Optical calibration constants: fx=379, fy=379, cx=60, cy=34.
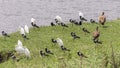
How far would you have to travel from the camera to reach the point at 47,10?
158ft

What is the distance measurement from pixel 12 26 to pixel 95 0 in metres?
21.0

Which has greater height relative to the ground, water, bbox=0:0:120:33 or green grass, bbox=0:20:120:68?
green grass, bbox=0:20:120:68

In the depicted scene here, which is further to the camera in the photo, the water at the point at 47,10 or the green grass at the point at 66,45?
the water at the point at 47,10

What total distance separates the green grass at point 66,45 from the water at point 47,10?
14053 millimetres

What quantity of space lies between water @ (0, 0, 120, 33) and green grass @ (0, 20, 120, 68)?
14.1 metres

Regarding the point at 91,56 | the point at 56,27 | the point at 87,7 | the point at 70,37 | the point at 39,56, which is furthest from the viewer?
the point at 87,7

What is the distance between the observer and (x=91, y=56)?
1762 centimetres

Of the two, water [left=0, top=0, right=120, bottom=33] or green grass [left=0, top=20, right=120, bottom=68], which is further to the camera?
water [left=0, top=0, right=120, bottom=33]

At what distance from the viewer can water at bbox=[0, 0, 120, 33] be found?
139 ft

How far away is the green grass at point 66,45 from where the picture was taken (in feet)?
55.0

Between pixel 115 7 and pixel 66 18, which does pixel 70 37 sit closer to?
pixel 66 18

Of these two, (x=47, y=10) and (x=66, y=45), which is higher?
(x=66, y=45)

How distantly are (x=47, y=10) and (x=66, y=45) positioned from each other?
27745 millimetres

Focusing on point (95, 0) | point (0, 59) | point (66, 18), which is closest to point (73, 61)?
point (0, 59)
